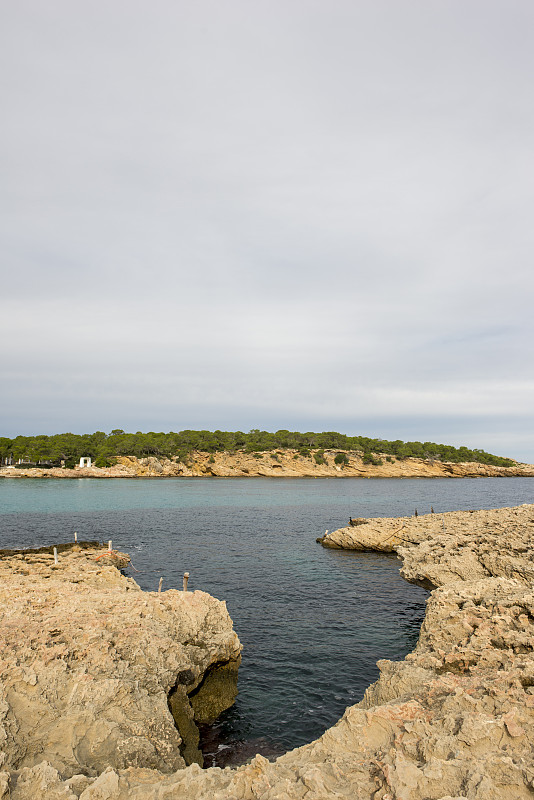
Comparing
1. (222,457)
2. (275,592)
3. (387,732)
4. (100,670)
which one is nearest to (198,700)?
(100,670)

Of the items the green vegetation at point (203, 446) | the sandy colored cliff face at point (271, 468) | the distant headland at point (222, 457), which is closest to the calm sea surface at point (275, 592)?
the sandy colored cliff face at point (271, 468)

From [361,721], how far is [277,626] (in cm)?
1404

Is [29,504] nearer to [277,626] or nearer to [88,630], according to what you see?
[277,626]

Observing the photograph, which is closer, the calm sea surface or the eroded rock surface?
the eroded rock surface

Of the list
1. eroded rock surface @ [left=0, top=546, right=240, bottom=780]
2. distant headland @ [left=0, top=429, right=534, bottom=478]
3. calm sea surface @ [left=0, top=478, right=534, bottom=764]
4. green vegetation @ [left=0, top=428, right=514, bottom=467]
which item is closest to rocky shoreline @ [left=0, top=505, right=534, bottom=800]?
eroded rock surface @ [left=0, top=546, right=240, bottom=780]

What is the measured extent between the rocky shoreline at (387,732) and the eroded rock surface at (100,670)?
0.05 m

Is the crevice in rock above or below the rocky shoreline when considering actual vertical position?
below

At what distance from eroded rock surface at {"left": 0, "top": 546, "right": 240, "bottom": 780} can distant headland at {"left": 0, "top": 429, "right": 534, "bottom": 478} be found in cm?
12945

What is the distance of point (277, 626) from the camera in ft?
65.5

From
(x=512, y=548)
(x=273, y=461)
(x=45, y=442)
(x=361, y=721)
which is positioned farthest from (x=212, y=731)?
(x=45, y=442)

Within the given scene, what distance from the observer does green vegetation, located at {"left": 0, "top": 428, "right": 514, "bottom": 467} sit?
6038 inches

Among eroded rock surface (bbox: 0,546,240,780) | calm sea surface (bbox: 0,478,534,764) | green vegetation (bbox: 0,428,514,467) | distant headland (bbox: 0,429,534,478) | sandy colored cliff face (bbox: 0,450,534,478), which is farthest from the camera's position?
green vegetation (bbox: 0,428,514,467)

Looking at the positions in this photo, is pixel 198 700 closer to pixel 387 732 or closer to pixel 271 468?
pixel 387 732

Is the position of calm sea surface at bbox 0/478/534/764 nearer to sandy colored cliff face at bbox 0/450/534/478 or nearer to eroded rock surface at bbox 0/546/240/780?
eroded rock surface at bbox 0/546/240/780
